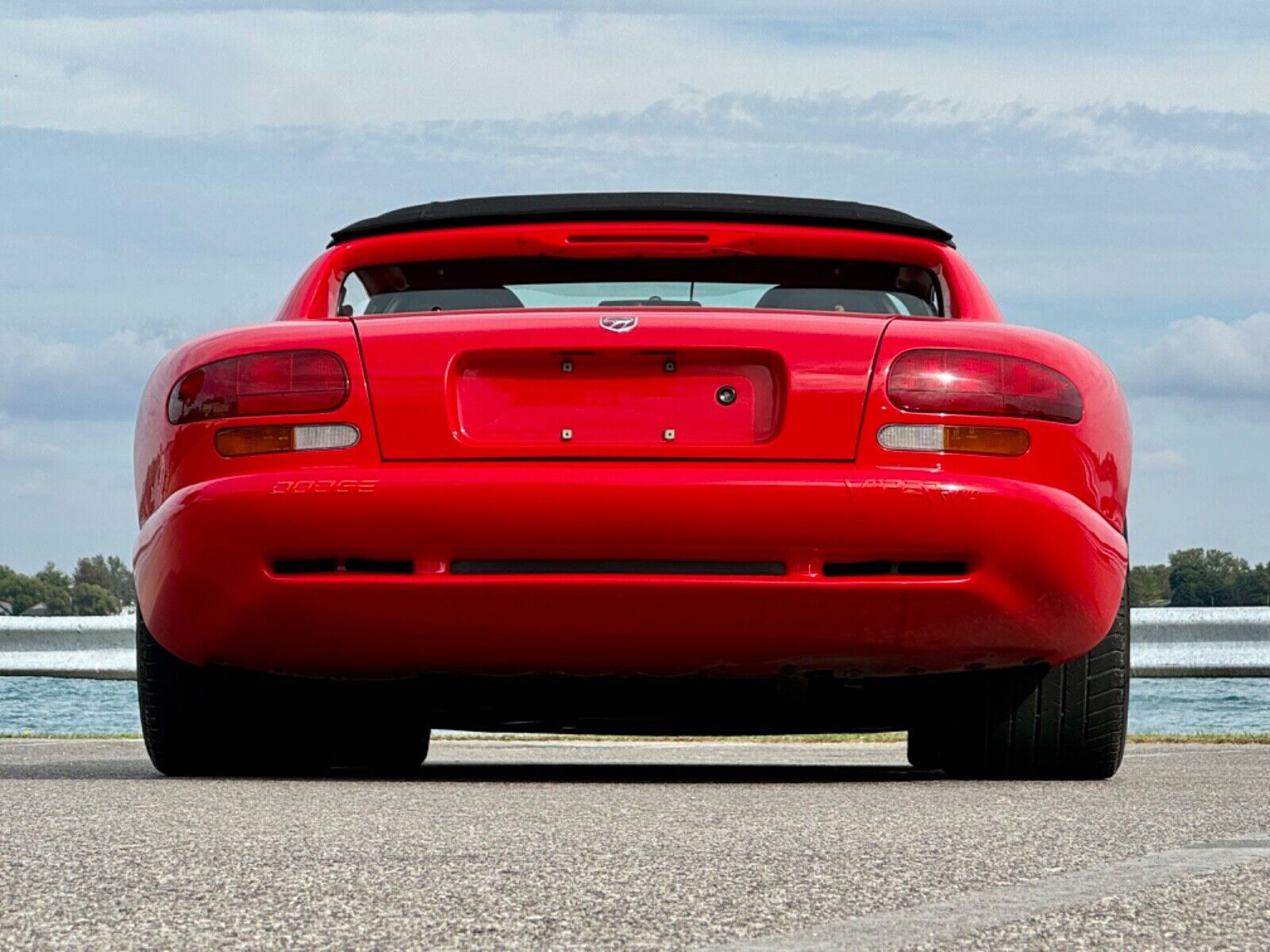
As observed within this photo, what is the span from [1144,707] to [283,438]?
7773 millimetres

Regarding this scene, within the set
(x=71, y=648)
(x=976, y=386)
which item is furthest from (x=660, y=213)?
(x=71, y=648)

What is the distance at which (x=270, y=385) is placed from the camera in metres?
4.35

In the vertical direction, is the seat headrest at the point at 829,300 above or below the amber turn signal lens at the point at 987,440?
above

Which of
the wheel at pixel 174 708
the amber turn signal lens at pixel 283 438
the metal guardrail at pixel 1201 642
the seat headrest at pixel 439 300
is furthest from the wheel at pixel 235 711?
the metal guardrail at pixel 1201 642

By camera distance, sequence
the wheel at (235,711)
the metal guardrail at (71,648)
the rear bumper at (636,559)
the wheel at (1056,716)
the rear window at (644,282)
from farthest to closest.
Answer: the metal guardrail at (71,648) → the rear window at (644,282) → the wheel at (235,711) → the wheel at (1056,716) → the rear bumper at (636,559)

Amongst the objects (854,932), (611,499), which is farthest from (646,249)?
(854,932)

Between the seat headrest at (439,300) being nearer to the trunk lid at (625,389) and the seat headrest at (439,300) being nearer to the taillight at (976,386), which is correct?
the trunk lid at (625,389)

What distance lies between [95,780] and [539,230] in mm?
1749

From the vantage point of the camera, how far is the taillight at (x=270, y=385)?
4316 millimetres

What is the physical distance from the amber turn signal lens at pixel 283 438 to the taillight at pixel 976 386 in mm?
1213

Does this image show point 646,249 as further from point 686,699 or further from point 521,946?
point 521,946

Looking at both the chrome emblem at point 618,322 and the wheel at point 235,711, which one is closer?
the chrome emblem at point 618,322

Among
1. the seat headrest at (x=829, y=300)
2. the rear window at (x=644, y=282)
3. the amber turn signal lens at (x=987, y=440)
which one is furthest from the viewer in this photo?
the rear window at (x=644, y=282)

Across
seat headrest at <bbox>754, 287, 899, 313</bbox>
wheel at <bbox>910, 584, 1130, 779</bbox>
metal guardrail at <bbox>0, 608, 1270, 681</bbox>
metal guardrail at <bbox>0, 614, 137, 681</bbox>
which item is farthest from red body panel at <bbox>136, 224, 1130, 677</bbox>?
metal guardrail at <bbox>0, 614, 137, 681</bbox>
